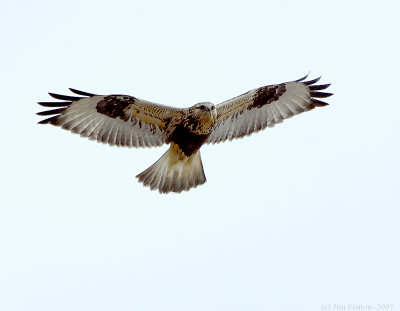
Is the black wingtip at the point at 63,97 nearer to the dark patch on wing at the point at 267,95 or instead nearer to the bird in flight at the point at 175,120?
the bird in flight at the point at 175,120

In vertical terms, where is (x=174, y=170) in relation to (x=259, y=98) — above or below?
below

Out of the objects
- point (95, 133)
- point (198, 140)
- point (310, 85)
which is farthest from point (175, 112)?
point (310, 85)

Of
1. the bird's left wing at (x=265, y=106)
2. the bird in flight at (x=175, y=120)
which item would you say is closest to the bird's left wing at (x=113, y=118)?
the bird in flight at (x=175, y=120)

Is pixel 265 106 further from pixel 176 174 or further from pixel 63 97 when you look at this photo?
pixel 63 97

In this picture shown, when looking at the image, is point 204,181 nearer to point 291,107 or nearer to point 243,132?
point 243,132

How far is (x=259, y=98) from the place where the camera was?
11.7 meters

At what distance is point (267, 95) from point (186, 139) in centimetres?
141

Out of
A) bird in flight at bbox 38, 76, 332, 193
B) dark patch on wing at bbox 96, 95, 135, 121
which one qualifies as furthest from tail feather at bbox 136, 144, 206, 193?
dark patch on wing at bbox 96, 95, 135, 121

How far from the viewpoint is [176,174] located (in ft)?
39.3

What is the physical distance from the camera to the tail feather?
470 inches

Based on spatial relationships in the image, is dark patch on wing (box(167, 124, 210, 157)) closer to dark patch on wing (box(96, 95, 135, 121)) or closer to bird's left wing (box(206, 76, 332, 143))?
bird's left wing (box(206, 76, 332, 143))

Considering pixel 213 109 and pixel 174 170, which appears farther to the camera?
pixel 174 170

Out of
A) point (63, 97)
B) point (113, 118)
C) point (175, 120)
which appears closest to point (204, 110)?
point (175, 120)

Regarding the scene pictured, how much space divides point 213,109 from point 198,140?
59 cm
